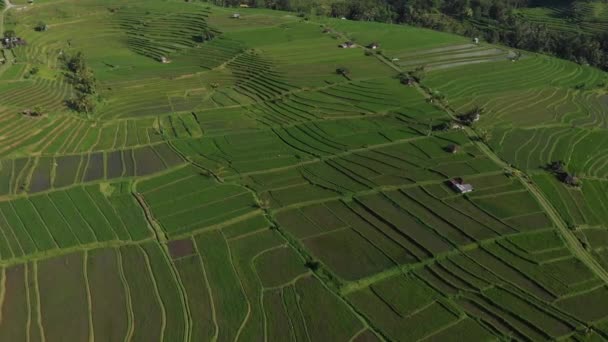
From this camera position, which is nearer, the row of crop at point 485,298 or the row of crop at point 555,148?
the row of crop at point 485,298

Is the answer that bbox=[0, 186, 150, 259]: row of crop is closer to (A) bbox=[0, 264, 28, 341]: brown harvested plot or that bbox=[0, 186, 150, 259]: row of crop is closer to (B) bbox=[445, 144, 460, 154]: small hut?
(A) bbox=[0, 264, 28, 341]: brown harvested plot

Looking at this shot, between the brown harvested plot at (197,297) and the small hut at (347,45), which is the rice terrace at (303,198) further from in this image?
the small hut at (347,45)

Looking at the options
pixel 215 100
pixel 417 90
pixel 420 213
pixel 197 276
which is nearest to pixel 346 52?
pixel 417 90

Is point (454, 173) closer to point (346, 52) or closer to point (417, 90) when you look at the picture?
point (417, 90)

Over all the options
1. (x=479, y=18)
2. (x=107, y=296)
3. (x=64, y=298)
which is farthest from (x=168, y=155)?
(x=479, y=18)

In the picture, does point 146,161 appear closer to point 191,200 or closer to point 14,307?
point 191,200

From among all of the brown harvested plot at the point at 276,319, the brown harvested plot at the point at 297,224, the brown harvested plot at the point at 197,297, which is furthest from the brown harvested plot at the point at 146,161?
the brown harvested plot at the point at 276,319
